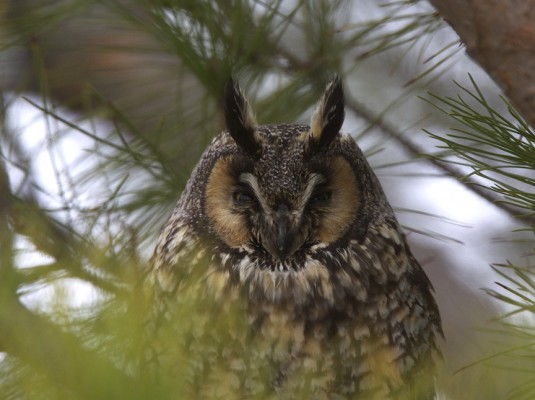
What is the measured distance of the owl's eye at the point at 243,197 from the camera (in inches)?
71.5

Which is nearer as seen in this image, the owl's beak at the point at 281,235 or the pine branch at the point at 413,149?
the owl's beak at the point at 281,235

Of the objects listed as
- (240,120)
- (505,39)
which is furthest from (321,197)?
(505,39)

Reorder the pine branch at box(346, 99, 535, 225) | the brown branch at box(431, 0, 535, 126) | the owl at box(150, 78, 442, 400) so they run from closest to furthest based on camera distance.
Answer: the brown branch at box(431, 0, 535, 126) → the owl at box(150, 78, 442, 400) → the pine branch at box(346, 99, 535, 225)

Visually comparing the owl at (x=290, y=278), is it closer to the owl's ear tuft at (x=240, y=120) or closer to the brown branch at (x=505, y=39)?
the owl's ear tuft at (x=240, y=120)

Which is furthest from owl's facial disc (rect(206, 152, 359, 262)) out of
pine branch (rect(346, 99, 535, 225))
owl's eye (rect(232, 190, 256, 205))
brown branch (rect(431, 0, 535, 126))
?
brown branch (rect(431, 0, 535, 126))

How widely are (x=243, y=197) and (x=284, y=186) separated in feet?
0.38

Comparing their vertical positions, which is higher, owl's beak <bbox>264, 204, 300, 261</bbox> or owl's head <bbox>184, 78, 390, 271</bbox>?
owl's head <bbox>184, 78, 390, 271</bbox>

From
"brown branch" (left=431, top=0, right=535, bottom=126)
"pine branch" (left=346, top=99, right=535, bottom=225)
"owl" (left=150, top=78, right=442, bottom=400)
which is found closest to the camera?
"brown branch" (left=431, top=0, right=535, bottom=126)

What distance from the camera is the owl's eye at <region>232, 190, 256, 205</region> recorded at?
1.82m

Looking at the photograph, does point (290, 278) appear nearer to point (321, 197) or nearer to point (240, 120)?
point (321, 197)

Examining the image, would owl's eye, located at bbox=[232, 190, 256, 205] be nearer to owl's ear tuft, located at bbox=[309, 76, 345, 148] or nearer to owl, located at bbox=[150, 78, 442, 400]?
owl, located at bbox=[150, 78, 442, 400]

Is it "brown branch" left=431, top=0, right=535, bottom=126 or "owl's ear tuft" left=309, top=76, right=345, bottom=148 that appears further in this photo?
"owl's ear tuft" left=309, top=76, right=345, bottom=148

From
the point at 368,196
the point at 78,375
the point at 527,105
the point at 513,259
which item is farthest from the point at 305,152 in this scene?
the point at 78,375

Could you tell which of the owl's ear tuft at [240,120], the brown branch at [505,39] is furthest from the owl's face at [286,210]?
the brown branch at [505,39]
